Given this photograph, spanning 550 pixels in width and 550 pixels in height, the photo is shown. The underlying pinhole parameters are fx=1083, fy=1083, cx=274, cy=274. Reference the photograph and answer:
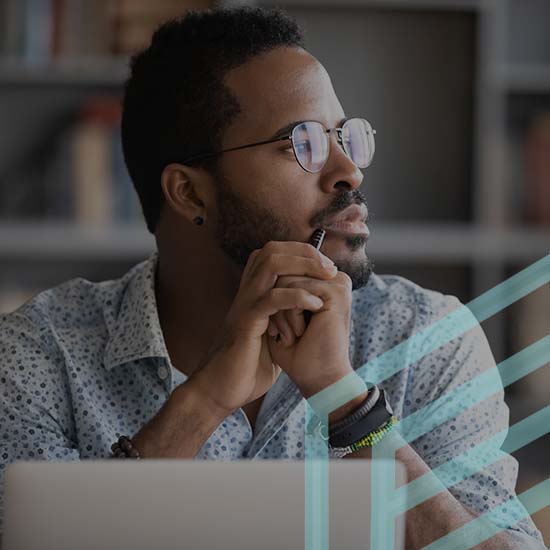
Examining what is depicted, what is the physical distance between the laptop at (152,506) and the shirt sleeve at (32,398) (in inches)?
24.7

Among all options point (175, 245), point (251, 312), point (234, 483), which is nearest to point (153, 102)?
point (175, 245)

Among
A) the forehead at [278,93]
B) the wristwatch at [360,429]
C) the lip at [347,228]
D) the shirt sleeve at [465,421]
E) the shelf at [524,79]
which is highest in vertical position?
the forehead at [278,93]

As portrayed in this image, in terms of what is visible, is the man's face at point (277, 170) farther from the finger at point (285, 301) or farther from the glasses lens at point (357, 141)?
the finger at point (285, 301)

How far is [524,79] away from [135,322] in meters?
1.78

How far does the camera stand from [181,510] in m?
0.81

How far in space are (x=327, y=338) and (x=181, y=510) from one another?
1.93 ft

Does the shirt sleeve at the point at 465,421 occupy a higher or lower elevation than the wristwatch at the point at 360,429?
lower

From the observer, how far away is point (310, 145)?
1.58 m

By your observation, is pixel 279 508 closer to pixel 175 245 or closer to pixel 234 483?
pixel 234 483

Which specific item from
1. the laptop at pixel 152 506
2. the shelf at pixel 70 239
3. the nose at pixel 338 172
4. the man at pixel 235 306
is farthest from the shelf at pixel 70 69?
the laptop at pixel 152 506

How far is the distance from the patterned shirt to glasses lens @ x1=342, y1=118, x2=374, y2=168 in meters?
0.21

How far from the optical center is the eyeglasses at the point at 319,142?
158cm

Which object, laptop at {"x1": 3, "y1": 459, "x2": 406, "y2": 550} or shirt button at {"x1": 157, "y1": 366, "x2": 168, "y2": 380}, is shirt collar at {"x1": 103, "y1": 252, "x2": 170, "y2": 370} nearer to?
shirt button at {"x1": 157, "y1": 366, "x2": 168, "y2": 380}

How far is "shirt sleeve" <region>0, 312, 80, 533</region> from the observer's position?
145 cm
